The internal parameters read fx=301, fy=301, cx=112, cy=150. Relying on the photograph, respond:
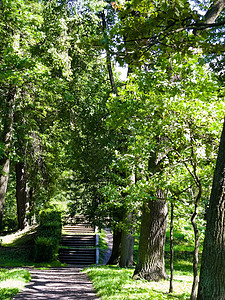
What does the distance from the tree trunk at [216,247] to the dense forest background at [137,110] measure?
1cm

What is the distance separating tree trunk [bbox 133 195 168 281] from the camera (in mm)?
9023

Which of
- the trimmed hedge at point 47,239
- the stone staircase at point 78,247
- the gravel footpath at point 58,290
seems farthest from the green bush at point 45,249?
the gravel footpath at point 58,290

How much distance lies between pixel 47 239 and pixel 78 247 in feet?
15.5

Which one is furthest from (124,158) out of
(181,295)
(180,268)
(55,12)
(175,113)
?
(180,268)

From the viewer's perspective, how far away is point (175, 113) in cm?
682

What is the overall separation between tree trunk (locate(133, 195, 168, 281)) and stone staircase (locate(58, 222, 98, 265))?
823cm

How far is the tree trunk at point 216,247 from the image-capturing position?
3618 mm

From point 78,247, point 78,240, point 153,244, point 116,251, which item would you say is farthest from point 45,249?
point 153,244

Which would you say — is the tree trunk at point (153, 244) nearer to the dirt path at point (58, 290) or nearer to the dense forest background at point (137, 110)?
the dense forest background at point (137, 110)

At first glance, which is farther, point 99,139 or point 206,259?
point 99,139

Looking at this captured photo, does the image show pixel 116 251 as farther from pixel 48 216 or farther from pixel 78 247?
pixel 48 216

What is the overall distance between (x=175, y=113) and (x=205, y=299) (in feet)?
13.6

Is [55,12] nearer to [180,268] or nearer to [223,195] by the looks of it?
[223,195]

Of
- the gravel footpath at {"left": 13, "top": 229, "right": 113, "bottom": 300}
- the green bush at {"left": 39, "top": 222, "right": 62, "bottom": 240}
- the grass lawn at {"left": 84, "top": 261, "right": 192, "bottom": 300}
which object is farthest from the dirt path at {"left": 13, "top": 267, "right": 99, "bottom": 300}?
the green bush at {"left": 39, "top": 222, "right": 62, "bottom": 240}
